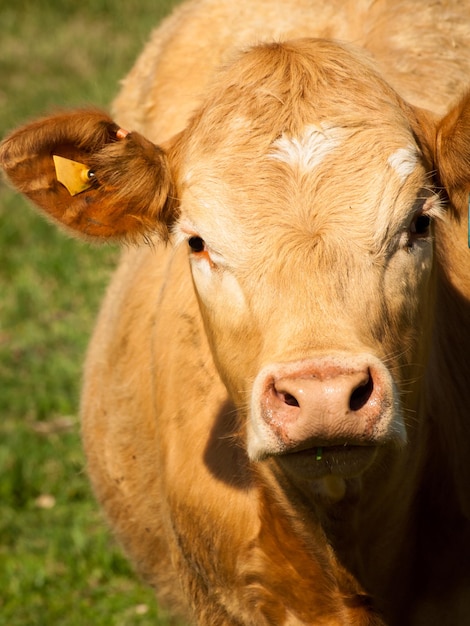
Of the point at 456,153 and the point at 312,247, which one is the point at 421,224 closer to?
the point at 456,153

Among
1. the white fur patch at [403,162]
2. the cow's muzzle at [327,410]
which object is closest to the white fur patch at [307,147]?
the white fur patch at [403,162]

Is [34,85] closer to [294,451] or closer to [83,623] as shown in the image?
[83,623]

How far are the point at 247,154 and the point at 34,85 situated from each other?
1017 cm

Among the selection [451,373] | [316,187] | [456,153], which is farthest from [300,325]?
[451,373]

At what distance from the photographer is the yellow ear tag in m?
3.97

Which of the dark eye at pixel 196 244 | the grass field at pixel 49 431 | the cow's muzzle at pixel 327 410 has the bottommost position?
the grass field at pixel 49 431

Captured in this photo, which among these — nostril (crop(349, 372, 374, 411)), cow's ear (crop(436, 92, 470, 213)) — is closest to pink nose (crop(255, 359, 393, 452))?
nostril (crop(349, 372, 374, 411))

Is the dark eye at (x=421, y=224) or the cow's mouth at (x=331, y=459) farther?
the dark eye at (x=421, y=224)

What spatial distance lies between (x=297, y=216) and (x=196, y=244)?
415mm

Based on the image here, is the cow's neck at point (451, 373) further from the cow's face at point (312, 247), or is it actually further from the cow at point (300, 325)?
the cow's face at point (312, 247)

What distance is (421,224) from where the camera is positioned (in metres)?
3.73

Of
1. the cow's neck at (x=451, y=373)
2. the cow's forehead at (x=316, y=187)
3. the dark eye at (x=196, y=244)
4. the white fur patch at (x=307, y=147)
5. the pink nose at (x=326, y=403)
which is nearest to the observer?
the pink nose at (x=326, y=403)

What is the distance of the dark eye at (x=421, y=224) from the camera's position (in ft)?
12.1

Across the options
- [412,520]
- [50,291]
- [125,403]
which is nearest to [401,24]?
[125,403]
